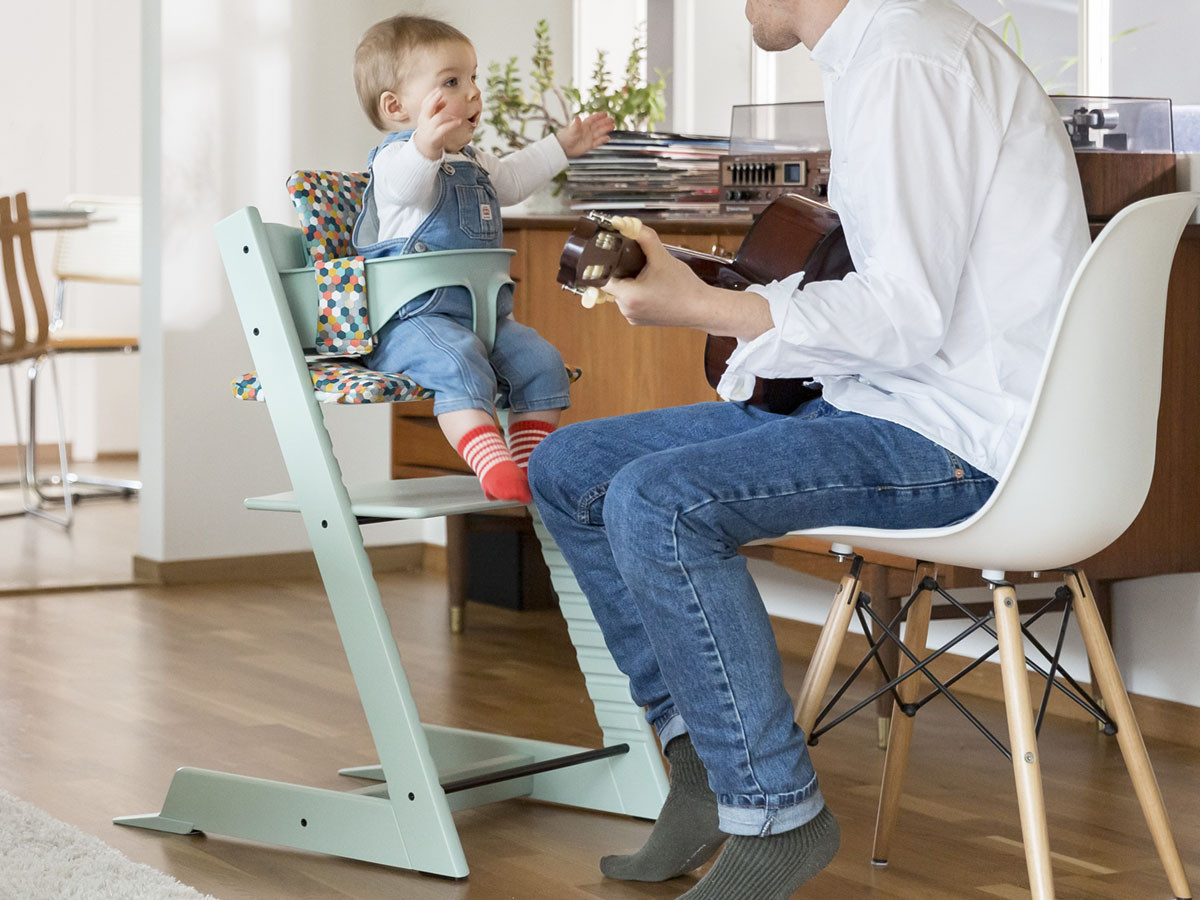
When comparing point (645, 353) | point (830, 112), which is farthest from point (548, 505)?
point (645, 353)

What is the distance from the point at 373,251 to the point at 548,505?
1.60ft

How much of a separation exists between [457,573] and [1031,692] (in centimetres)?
124

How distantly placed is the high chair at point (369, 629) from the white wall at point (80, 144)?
4821 millimetres

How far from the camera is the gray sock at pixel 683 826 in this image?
1.74 m

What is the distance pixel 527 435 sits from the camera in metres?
2.07

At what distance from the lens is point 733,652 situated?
149 cm

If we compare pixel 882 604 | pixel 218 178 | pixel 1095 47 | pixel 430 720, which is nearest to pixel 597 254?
pixel 882 604

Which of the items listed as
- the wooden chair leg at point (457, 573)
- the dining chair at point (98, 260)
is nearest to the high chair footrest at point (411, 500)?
the wooden chair leg at point (457, 573)

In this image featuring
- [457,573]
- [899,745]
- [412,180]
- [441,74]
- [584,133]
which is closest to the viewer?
[899,745]

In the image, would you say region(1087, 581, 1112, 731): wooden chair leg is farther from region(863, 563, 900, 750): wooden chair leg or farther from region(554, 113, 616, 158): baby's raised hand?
region(554, 113, 616, 158): baby's raised hand

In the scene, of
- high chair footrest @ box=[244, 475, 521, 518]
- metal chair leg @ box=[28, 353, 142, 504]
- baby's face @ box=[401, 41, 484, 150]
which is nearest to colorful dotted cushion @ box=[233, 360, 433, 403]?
high chair footrest @ box=[244, 475, 521, 518]

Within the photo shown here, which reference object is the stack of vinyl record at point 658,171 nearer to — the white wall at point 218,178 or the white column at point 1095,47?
the white column at point 1095,47

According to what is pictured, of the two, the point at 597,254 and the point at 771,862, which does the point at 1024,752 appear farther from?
the point at 597,254

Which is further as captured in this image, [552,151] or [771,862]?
[552,151]
